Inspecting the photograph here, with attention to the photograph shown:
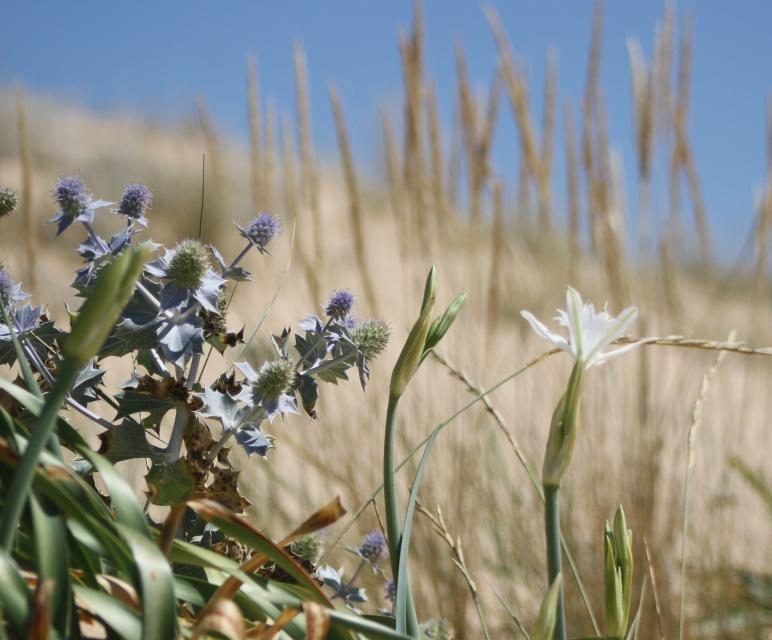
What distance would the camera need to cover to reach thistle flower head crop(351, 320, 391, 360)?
77cm

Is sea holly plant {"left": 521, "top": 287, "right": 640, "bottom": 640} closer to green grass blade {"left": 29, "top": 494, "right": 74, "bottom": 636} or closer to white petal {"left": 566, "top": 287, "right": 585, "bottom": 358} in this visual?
white petal {"left": 566, "top": 287, "right": 585, "bottom": 358}

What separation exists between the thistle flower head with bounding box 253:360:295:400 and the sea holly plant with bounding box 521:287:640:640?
0.20 m

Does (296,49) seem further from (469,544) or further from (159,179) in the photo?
(159,179)

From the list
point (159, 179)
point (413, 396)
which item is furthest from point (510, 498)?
point (159, 179)

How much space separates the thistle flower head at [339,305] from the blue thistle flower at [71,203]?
0.71 ft

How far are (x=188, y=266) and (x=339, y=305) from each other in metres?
0.15

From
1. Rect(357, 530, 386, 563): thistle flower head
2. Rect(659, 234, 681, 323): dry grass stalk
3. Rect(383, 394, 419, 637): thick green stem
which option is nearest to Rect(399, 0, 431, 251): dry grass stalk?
Rect(659, 234, 681, 323): dry grass stalk

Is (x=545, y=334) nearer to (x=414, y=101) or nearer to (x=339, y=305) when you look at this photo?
(x=339, y=305)

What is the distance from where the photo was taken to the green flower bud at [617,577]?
Answer: 0.62 m

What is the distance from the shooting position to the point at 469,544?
2.20 meters

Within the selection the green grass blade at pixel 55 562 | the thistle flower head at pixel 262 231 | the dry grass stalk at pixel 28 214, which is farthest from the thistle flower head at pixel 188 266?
the dry grass stalk at pixel 28 214

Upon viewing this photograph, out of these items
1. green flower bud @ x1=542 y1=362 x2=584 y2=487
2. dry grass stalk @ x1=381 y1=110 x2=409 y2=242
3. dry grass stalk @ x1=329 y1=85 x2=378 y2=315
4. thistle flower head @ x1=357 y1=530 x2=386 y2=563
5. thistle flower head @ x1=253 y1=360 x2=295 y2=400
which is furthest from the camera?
dry grass stalk @ x1=381 y1=110 x2=409 y2=242

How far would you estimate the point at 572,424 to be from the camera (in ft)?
1.97

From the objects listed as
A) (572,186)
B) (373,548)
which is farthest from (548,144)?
(373,548)
